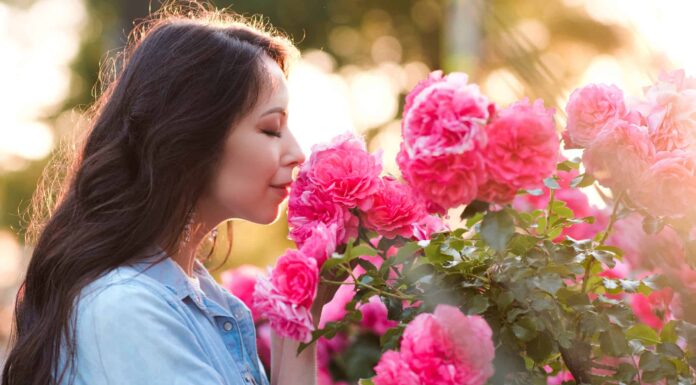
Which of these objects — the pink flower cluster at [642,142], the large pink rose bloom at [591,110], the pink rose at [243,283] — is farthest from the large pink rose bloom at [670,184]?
the pink rose at [243,283]

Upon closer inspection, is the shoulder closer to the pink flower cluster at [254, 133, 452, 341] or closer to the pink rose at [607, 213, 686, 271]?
the pink flower cluster at [254, 133, 452, 341]

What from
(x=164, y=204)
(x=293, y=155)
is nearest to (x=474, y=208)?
(x=293, y=155)

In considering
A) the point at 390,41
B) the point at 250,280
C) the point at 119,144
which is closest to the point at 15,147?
the point at 390,41

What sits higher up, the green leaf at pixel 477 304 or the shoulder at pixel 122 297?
the green leaf at pixel 477 304

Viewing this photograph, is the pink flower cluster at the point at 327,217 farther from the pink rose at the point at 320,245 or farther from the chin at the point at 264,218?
the chin at the point at 264,218

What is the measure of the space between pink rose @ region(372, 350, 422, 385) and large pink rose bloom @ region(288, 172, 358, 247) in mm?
300

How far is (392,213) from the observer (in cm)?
173

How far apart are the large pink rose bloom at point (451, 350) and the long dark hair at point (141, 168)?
74cm

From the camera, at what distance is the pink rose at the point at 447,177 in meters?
1.41

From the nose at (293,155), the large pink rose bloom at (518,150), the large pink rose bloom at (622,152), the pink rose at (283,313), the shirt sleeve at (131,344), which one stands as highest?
the large pink rose bloom at (518,150)

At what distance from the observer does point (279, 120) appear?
2068 millimetres

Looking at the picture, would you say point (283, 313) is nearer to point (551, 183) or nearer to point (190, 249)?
point (551, 183)

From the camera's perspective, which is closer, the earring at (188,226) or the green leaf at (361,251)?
the green leaf at (361,251)

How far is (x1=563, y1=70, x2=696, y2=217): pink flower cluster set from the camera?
Answer: 1568 mm
